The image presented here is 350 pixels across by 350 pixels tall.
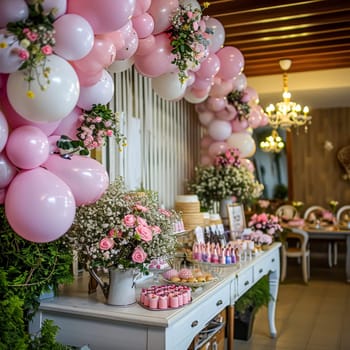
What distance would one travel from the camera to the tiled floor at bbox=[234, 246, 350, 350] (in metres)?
3.96

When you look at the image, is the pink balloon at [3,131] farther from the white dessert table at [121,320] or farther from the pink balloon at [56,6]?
the white dessert table at [121,320]

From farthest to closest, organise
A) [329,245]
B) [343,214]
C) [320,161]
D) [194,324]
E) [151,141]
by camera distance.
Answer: [320,161] < [343,214] < [329,245] < [151,141] < [194,324]

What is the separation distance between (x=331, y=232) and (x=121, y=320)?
5.21 meters

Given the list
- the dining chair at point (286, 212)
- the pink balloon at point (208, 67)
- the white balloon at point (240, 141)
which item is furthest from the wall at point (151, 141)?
the dining chair at point (286, 212)

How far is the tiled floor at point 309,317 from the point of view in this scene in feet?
13.0

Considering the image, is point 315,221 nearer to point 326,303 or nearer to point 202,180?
point 326,303

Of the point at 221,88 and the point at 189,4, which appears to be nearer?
the point at 189,4

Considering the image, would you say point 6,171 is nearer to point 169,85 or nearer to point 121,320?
point 121,320

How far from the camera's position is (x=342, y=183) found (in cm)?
838

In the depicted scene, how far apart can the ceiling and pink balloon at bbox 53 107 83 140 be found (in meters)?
2.31

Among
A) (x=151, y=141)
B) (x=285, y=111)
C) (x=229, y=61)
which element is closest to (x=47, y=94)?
(x=229, y=61)

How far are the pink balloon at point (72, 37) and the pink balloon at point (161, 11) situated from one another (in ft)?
3.13

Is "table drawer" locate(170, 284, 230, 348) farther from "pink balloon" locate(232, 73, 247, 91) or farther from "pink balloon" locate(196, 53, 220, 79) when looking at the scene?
"pink balloon" locate(232, 73, 247, 91)

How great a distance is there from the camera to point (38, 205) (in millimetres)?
1610
